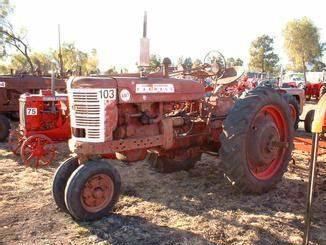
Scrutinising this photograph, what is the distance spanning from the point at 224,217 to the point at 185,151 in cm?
126

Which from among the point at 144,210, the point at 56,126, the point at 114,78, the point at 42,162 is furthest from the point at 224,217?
the point at 56,126

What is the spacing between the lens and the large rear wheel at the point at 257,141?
4.30 meters

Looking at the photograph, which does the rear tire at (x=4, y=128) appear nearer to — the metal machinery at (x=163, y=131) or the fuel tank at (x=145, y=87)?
the metal machinery at (x=163, y=131)

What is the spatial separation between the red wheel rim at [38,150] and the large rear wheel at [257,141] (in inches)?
134

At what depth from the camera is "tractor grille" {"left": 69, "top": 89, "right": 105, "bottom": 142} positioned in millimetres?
3799

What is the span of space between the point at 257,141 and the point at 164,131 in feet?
3.51

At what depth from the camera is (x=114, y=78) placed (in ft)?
13.0

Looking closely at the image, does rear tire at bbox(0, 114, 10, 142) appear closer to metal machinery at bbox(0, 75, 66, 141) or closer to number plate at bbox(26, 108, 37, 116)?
metal machinery at bbox(0, 75, 66, 141)

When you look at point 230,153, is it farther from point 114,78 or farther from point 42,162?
point 42,162

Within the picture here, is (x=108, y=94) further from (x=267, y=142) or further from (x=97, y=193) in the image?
(x=267, y=142)

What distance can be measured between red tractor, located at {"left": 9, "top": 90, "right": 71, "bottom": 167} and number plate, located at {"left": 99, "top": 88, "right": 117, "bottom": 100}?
316 cm

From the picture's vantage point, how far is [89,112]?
384 centimetres

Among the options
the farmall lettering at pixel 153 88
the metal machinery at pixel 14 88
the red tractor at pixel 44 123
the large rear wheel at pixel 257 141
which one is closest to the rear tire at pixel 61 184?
the farmall lettering at pixel 153 88

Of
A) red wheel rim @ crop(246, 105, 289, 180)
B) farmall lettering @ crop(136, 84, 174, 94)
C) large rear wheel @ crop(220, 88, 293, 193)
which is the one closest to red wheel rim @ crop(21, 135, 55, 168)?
farmall lettering @ crop(136, 84, 174, 94)
